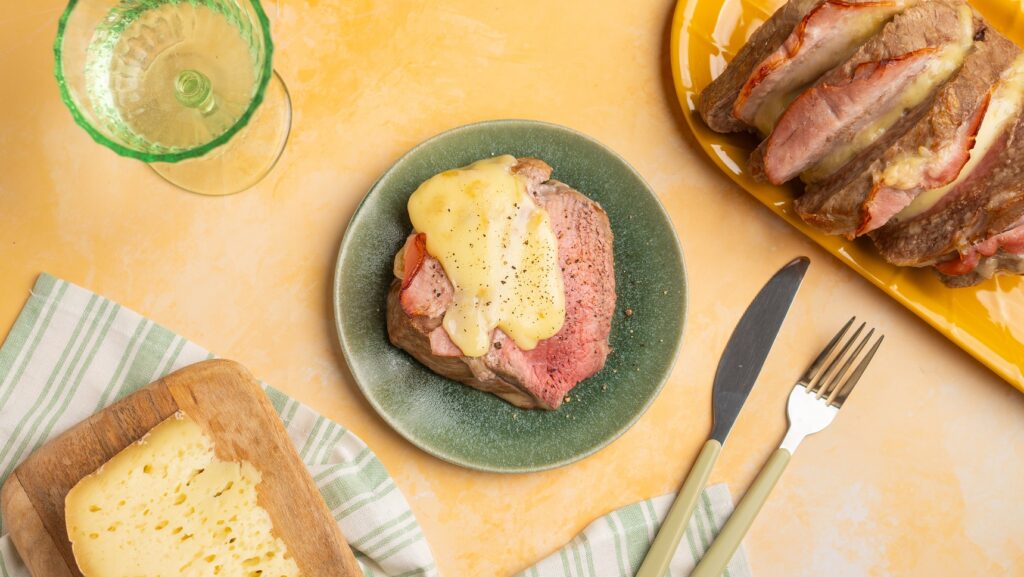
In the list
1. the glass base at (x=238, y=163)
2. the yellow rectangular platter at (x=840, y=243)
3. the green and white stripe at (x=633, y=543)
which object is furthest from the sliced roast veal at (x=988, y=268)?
the glass base at (x=238, y=163)

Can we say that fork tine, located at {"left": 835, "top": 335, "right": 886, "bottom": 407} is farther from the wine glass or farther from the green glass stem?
the green glass stem

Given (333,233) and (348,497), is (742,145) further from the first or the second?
(348,497)

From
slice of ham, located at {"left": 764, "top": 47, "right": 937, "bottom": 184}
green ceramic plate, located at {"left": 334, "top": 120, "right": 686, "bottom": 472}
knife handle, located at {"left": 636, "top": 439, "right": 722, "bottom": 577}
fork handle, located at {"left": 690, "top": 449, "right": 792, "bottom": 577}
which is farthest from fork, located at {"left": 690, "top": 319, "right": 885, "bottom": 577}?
slice of ham, located at {"left": 764, "top": 47, "right": 937, "bottom": 184}

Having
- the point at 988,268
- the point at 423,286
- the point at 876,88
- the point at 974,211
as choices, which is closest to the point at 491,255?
the point at 423,286

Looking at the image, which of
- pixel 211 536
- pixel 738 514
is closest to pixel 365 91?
pixel 211 536

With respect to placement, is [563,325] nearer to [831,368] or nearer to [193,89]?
[831,368]

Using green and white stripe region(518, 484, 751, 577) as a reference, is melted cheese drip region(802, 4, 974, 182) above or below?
above
